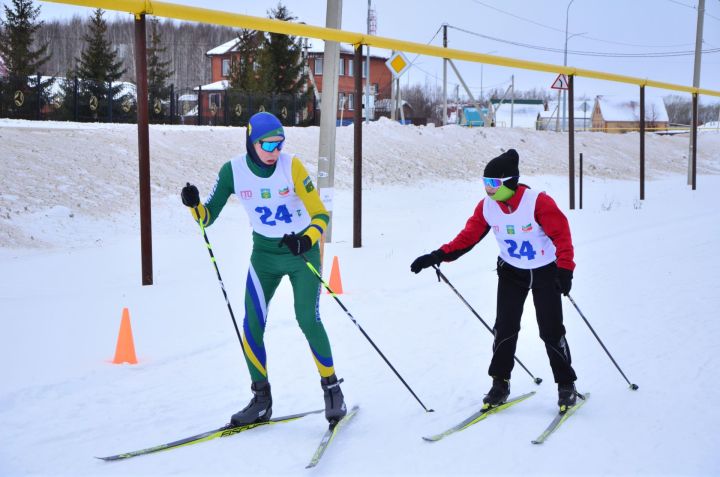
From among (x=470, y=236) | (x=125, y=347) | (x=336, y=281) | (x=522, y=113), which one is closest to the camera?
(x=470, y=236)

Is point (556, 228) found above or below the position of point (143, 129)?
below

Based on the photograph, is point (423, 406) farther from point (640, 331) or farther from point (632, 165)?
point (632, 165)

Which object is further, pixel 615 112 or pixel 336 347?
pixel 615 112

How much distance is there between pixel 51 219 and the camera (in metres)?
12.6

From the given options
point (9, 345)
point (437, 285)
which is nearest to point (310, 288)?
point (9, 345)

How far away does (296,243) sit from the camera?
4.50m

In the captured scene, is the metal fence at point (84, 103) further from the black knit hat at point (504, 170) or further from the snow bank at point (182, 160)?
the black knit hat at point (504, 170)

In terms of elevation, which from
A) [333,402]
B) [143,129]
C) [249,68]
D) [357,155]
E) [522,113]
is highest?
[522,113]

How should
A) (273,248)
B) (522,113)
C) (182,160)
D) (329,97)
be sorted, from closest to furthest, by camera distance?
1. (273,248)
2. (329,97)
3. (182,160)
4. (522,113)

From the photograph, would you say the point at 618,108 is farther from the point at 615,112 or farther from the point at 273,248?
the point at 273,248

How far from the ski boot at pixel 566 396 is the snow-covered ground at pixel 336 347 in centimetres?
11

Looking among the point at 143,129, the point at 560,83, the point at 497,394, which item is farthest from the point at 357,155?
the point at 560,83

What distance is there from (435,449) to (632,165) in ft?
99.4

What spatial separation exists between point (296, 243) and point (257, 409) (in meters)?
1.04
